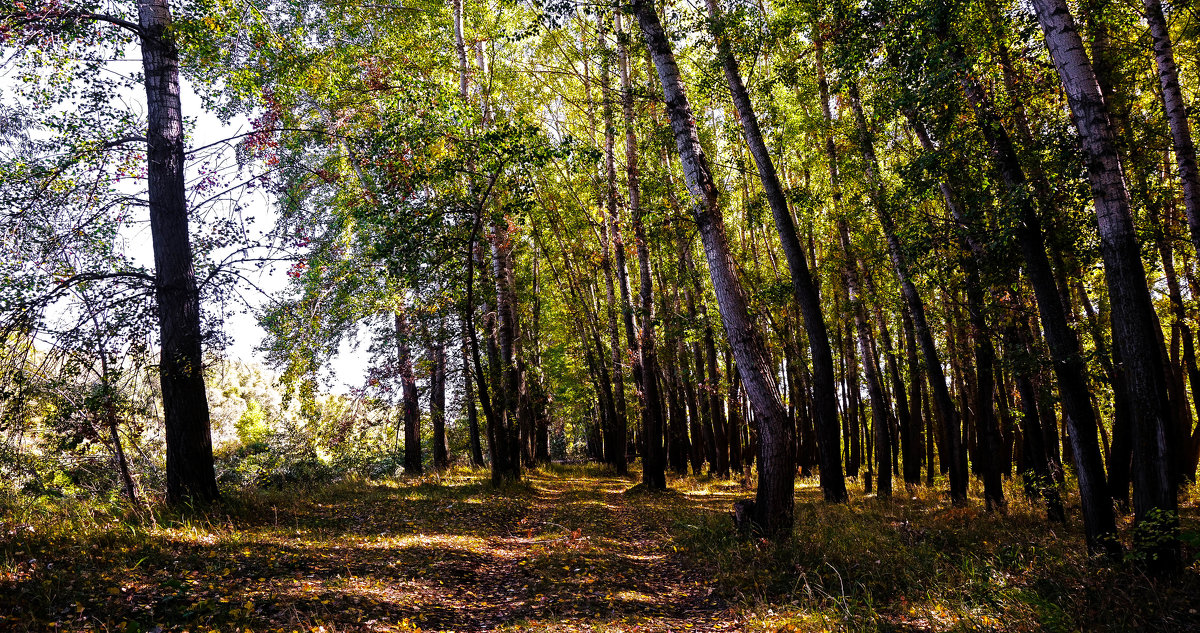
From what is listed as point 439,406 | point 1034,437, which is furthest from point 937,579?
point 439,406

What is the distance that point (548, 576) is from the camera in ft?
21.5

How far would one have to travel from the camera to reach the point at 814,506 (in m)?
10.8

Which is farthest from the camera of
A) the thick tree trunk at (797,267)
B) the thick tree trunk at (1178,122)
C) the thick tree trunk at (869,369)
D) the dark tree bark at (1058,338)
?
the thick tree trunk at (869,369)

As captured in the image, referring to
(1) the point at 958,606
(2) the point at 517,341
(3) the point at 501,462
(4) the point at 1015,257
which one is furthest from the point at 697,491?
(1) the point at 958,606

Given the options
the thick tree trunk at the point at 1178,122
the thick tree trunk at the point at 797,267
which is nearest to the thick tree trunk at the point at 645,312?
the thick tree trunk at the point at 797,267

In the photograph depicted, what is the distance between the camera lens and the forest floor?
4461 millimetres

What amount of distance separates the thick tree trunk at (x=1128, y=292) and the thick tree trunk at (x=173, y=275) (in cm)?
1090

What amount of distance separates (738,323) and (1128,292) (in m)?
3.71

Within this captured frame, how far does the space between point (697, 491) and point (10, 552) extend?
44.7 ft

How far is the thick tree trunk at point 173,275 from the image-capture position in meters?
8.25

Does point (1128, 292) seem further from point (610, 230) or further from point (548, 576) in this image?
point (610, 230)

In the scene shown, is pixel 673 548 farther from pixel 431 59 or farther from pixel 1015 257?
pixel 431 59

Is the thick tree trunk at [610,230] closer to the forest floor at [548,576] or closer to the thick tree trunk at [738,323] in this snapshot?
the thick tree trunk at [738,323]

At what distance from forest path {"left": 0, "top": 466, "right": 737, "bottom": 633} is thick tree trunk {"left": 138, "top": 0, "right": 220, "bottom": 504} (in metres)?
0.87
